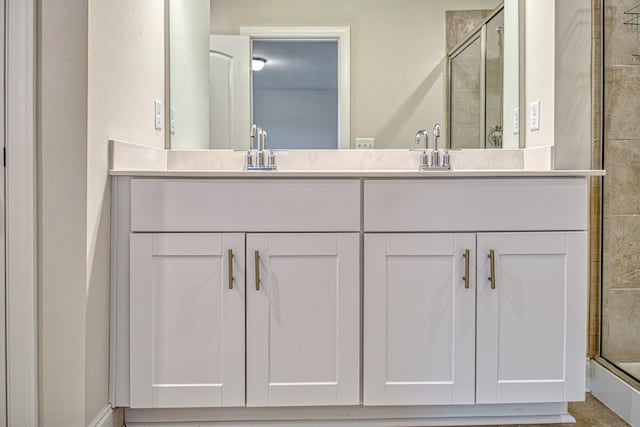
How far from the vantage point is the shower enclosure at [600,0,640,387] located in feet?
6.51

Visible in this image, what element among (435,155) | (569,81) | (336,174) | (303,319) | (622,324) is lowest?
(622,324)

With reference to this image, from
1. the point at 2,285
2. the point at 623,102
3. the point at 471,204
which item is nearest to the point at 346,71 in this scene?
the point at 471,204

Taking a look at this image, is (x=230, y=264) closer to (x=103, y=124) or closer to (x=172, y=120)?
(x=103, y=124)

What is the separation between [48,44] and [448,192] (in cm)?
121

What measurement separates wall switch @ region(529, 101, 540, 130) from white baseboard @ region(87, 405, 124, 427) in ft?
5.95

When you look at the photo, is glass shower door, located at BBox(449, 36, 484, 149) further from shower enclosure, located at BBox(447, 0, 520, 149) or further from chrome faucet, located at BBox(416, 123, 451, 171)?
chrome faucet, located at BBox(416, 123, 451, 171)

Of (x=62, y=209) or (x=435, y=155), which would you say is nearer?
(x=62, y=209)

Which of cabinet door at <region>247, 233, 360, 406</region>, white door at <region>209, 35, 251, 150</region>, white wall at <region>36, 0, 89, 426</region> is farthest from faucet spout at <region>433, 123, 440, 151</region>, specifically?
white wall at <region>36, 0, 89, 426</region>

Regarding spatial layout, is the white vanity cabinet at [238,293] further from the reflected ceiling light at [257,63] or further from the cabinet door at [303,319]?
the reflected ceiling light at [257,63]

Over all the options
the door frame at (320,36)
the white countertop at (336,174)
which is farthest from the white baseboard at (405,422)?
the door frame at (320,36)

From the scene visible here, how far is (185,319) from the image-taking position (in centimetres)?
156

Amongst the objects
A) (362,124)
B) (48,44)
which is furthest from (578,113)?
(48,44)

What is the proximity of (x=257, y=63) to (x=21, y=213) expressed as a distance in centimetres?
113

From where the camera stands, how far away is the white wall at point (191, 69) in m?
2.09
